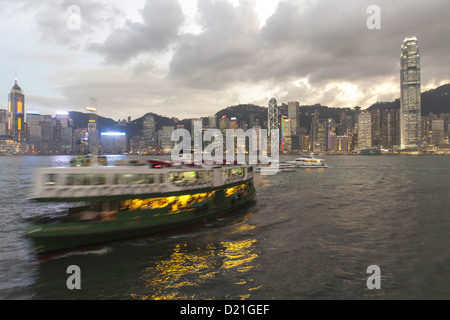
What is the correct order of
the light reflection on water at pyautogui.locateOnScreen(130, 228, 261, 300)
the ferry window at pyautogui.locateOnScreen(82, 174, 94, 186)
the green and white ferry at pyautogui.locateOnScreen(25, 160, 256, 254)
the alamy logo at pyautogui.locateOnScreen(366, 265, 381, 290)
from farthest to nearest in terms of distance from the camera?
1. the ferry window at pyautogui.locateOnScreen(82, 174, 94, 186)
2. the green and white ferry at pyautogui.locateOnScreen(25, 160, 256, 254)
3. the alamy logo at pyautogui.locateOnScreen(366, 265, 381, 290)
4. the light reflection on water at pyautogui.locateOnScreen(130, 228, 261, 300)

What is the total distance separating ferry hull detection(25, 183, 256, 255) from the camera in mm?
15500

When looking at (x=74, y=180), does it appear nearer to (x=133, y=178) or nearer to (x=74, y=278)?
(x=133, y=178)

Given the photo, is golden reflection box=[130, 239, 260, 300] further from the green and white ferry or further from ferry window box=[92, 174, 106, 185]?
ferry window box=[92, 174, 106, 185]

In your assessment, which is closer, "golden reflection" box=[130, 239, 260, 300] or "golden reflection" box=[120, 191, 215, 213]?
"golden reflection" box=[130, 239, 260, 300]

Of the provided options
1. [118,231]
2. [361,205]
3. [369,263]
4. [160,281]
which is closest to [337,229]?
[369,263]

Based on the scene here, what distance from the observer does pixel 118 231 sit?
56.5 ft

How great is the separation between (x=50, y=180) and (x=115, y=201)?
401 cm

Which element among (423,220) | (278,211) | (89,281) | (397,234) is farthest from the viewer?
(278,211)

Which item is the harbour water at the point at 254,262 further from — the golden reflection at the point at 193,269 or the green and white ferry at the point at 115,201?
the green and white ferry at the point at 115,201

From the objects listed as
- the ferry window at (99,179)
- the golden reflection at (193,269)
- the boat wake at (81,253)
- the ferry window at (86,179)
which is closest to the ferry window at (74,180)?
the ferry window at (86,179)

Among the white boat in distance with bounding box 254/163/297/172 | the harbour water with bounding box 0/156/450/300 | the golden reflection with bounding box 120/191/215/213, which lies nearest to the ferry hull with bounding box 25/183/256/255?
the golden reflection with bounding box 120/191/215/213

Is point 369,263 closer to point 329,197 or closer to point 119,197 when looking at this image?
point 119,197

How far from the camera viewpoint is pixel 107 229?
1683 cm

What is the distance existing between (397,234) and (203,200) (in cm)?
1603
